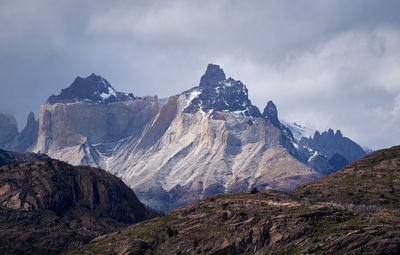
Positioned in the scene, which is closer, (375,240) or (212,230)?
(375,240)

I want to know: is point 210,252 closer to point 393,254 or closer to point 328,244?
point 328,244

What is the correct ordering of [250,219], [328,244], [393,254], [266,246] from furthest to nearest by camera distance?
[250,219] < [266,246] < [328,244] < [393,254]

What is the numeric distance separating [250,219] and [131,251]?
34581 millimetres

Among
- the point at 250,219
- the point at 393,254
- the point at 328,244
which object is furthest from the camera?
the point at 250,219

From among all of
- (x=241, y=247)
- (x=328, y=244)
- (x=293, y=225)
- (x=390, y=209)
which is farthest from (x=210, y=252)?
(x=390, y=209)

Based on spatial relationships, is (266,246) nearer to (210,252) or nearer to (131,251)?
(210,252)

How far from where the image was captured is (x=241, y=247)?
183 meters

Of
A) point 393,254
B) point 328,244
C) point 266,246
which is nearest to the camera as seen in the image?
point 393,254

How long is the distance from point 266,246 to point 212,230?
73.7 feet

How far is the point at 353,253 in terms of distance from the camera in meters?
156

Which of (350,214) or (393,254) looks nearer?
(393,254)

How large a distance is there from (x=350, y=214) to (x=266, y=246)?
23851mm

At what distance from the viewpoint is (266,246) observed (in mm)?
177875

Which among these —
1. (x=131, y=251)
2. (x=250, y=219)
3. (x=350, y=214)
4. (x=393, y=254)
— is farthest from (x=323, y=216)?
(x=131, y=251)
